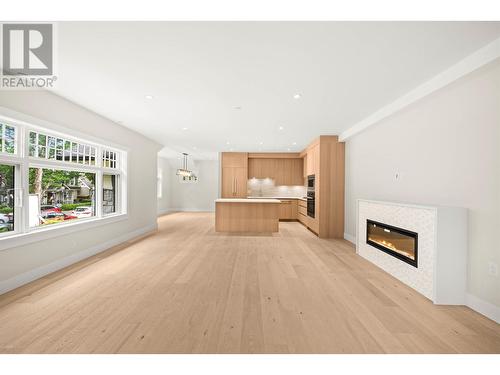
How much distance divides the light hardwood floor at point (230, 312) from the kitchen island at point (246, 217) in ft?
8.41

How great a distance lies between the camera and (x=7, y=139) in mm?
2789

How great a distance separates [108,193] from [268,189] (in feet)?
18.9

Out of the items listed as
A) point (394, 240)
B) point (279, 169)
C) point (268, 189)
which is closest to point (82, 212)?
point (394, 240)

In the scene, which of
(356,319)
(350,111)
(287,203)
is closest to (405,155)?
(350,111)

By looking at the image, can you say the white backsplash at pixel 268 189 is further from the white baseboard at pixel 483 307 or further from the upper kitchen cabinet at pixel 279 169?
the white baseboard at pixel 483 307

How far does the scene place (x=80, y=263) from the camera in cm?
357

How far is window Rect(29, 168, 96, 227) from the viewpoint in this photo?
10.5 ft

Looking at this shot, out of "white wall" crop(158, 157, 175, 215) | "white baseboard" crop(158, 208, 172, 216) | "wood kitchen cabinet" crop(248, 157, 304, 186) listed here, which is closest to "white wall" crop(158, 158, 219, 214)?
A: "white wall" crop(158, 157, 175, 215)

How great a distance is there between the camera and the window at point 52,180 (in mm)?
2818

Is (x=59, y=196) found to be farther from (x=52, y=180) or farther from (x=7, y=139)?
(x=7, y=139)

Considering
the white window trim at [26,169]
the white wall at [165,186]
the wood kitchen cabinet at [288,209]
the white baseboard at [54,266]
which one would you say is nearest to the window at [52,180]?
the white window trim at [26,169]
